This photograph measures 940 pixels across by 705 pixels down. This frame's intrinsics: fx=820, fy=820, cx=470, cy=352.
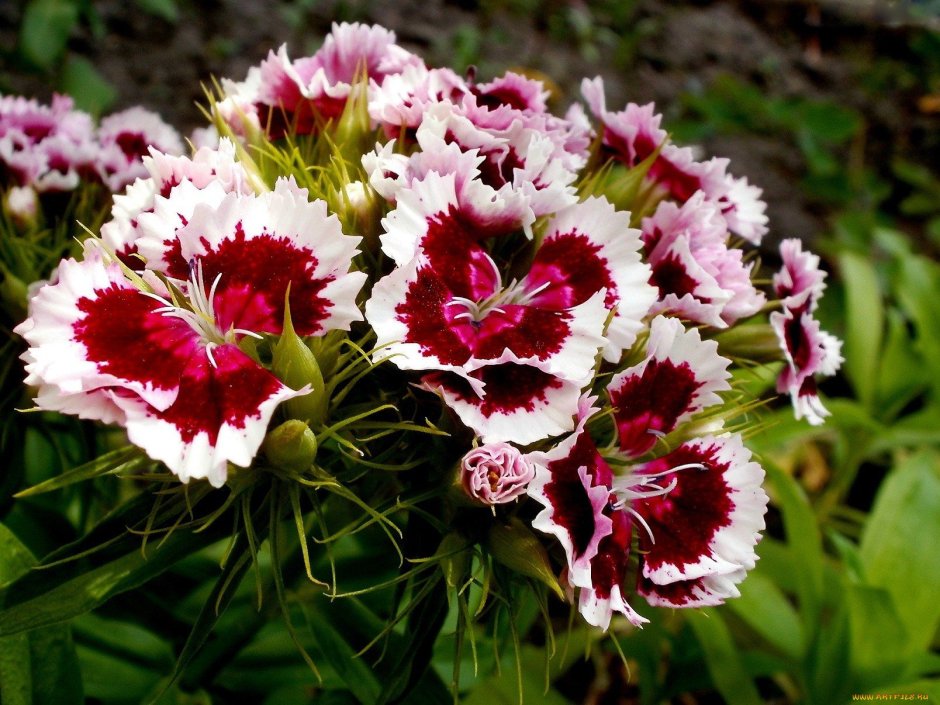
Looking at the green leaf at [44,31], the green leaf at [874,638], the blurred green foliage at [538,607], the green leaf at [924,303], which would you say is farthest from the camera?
the green leaf at [924,303]

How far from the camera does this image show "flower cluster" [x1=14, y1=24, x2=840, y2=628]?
89 centimetres

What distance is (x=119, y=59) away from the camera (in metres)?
3.43

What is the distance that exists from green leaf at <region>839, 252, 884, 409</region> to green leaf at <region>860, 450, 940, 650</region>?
0.66 metres

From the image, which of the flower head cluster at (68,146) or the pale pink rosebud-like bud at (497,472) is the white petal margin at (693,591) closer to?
the pale pink rosebud-like bud at (497,472)

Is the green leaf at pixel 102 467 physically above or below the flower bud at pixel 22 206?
below

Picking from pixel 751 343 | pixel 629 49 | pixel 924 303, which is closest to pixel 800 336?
pixel 751 343

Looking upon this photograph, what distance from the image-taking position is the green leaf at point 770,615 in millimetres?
1919

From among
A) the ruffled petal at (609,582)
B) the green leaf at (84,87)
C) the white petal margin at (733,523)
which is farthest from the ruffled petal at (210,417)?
the green leaf at (84,87)

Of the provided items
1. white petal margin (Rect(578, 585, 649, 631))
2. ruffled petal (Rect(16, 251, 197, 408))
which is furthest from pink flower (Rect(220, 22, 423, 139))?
white petal margin (Rect(578, 585, 649, 631))

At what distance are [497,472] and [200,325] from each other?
15.0 inches

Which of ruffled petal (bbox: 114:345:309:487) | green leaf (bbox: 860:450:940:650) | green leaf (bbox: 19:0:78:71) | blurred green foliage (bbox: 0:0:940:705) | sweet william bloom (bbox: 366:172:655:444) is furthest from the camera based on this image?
green leaf (bbox: 19:0:78:71)

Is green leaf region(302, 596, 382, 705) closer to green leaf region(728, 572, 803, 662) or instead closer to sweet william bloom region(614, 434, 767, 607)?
sweet william bloom region(614, 434, 767, 607)

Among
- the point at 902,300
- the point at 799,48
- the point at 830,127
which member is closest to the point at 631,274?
the point at 902,300

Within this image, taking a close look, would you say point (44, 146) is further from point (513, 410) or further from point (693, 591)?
point (693, 591)
